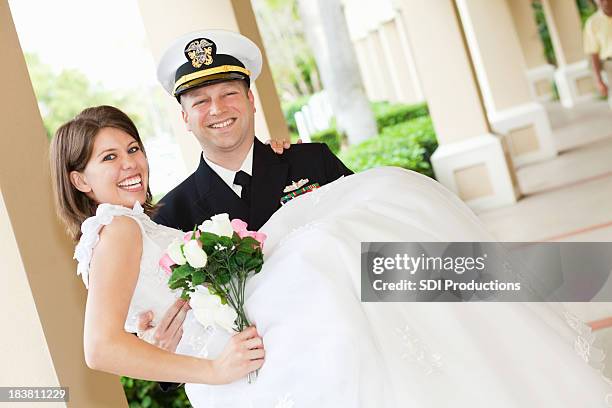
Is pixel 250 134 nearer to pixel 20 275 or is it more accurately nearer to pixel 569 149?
pixel 20 275

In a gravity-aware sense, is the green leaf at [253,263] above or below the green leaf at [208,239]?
below

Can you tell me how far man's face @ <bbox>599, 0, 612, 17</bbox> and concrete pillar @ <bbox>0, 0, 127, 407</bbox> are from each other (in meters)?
7.30

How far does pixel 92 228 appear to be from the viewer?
2.76 meters

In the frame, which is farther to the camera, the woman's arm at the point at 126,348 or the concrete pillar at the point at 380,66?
the concrete pillar at the point at 380,66

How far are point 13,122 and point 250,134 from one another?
3.25 ft

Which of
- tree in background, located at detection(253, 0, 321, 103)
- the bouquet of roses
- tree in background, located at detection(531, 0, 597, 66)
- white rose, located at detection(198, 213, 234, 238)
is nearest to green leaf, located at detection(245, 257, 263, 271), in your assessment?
the bouquet of roses

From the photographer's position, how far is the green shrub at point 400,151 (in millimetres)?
11625

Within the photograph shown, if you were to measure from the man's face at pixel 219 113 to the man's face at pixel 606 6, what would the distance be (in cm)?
716

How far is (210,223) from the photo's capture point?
8.41 ft

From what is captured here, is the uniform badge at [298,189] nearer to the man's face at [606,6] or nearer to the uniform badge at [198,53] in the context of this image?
the uniform badge at [198,53]

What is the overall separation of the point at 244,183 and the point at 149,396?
7.69ft

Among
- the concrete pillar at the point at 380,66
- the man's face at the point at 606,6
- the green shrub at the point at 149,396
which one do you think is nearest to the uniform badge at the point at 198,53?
the green shrub at the point at 149,396

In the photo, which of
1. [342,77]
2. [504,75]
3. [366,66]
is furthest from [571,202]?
[366,66]

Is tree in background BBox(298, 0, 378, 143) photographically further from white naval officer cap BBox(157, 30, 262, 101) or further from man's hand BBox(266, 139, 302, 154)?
white naval officer cap BBox(157, 30, 262, 101)
